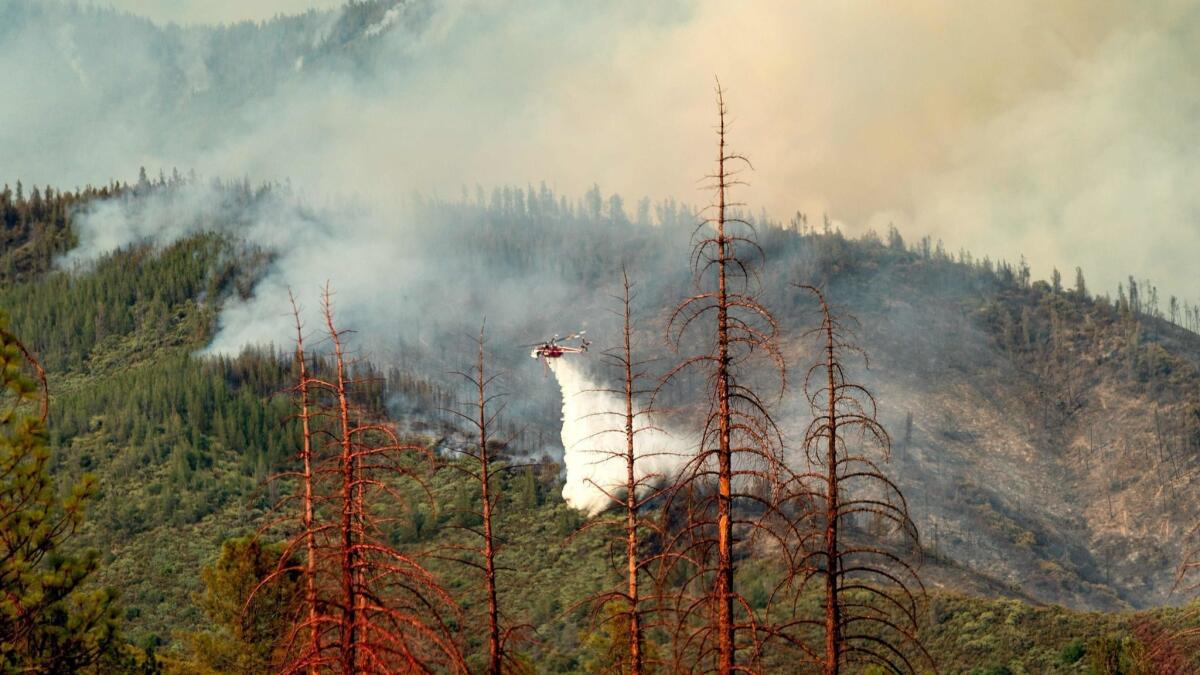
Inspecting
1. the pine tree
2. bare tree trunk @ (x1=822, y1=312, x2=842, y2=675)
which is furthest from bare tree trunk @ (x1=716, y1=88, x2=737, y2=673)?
the pine tree

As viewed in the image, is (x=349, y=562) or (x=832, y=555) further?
(x=832, y=555)

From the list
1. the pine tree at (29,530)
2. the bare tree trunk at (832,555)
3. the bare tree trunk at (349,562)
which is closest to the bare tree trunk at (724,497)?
the bare tree trunk at (832,555)

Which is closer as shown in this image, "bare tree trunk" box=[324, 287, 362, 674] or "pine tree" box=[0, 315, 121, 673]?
"pine tree" box=[0, 315, 121, 673]

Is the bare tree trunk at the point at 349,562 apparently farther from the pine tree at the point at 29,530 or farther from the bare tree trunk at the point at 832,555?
the bare tree trunk at the point at 832,555

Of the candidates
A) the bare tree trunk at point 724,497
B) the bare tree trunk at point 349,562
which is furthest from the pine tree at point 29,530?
the bare tree trunk at point 724,497

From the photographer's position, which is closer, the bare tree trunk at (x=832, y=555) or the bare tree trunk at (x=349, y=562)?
the bare tree trunk at (x=349, y=562)

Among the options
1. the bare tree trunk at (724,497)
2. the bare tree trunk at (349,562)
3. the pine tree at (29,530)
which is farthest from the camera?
the bare tree trunk at (724,497)

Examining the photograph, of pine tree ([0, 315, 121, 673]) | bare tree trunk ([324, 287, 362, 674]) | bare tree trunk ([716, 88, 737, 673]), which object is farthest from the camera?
bare tree trunk ([716, 88, 737, 673])

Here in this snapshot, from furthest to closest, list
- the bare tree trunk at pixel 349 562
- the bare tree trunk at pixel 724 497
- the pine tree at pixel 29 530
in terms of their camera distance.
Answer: the bare tree trunk at pixel 724 497 < the bare tree trunk at pixel 349 562 < the pine tree at pixel 29 530

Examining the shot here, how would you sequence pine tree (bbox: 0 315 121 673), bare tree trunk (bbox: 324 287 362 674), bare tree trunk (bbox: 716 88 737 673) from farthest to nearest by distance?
bare tree trunk (bbox: 716 88 737 673) < bare tree trunk (bbox: 324 287 362 674) < pine tree (bbox: 0 315 121 673)

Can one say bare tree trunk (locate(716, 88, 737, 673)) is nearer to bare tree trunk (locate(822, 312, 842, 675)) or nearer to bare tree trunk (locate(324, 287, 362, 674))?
bare tree trunk (locate(822, 312, 842, 675))

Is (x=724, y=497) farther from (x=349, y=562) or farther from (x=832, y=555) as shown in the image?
(x=349, y=562)

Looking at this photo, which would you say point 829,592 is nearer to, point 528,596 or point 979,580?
point 528,596

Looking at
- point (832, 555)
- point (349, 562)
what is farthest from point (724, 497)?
point (349, 562)
